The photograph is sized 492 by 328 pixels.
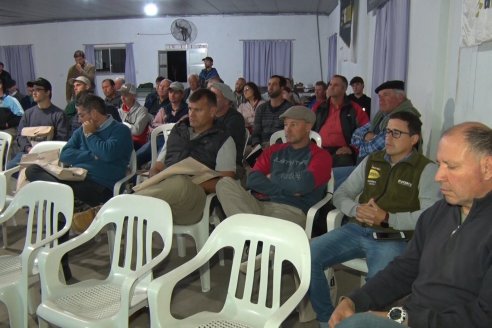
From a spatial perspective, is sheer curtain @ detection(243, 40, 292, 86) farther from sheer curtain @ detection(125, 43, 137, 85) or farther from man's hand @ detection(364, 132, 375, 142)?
man's hand @ detection(364, 132, 375, 142)

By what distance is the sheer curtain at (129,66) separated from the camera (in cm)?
1069

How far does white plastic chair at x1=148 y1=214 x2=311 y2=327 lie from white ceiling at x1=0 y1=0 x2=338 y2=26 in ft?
24.4

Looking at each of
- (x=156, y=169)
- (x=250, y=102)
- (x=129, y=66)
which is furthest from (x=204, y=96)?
(x=129, y=66)

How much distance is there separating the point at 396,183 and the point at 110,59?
1037 centimetres

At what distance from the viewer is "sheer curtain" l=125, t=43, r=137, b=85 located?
35.1ft

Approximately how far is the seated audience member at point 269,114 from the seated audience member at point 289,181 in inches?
63.6

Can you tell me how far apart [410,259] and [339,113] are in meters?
2.47

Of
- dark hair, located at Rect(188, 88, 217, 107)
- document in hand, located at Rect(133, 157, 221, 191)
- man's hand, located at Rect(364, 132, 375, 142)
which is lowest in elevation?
document in hand, located at Rect(133, 157, 221, 191)

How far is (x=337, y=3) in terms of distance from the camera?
8406 millimetres

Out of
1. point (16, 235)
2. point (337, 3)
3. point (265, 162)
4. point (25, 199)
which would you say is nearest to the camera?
point (25, 199)

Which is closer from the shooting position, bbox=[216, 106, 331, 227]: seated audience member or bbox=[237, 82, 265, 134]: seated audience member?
bbox=[216, 106, 331, 227]: seated audience member

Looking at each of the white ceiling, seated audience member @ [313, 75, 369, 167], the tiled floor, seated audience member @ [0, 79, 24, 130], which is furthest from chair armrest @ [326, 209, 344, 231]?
the white ceiling

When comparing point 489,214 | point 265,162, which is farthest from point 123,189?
point 489,214

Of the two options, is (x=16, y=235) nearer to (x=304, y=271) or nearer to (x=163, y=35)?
(x=304, y=271)
